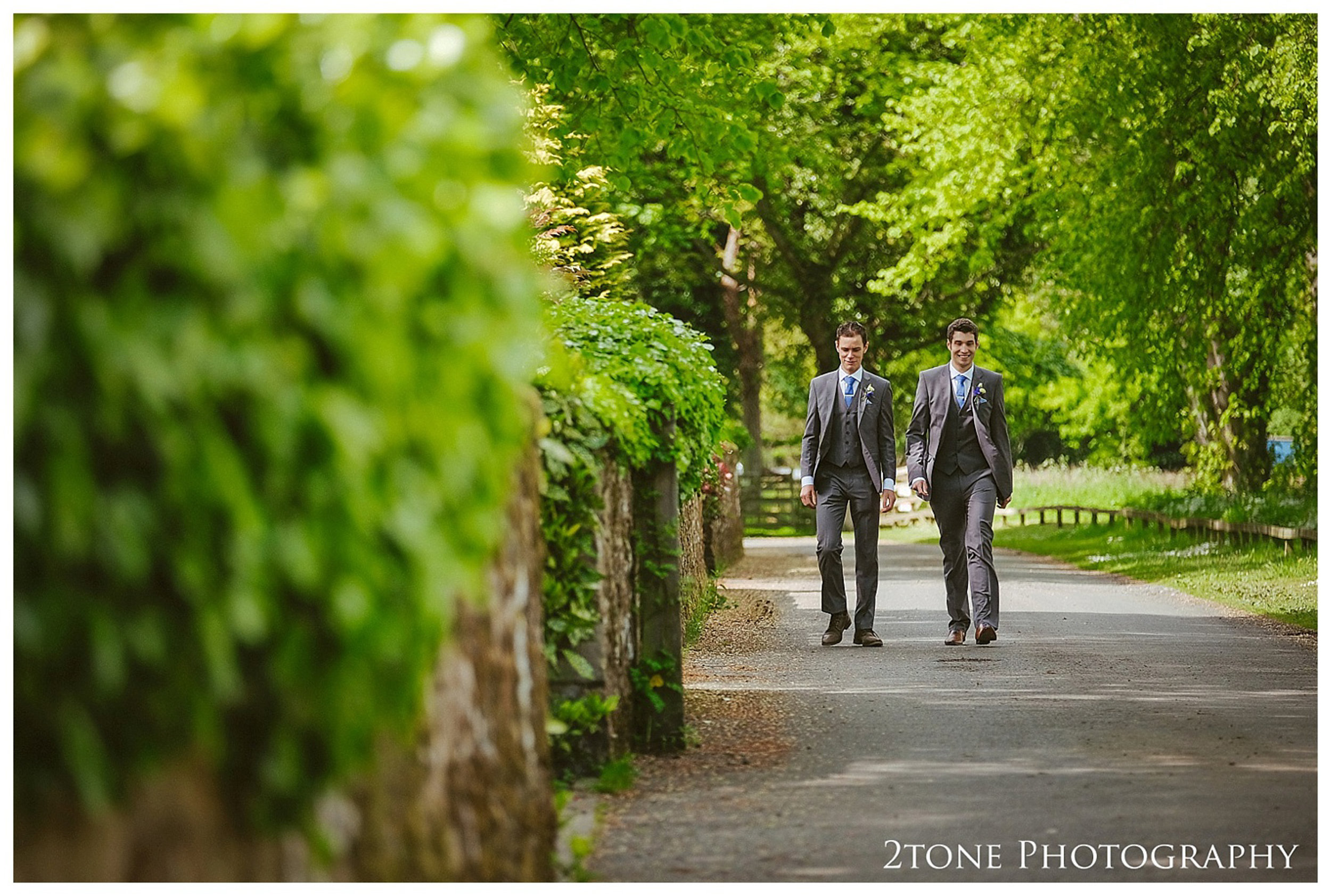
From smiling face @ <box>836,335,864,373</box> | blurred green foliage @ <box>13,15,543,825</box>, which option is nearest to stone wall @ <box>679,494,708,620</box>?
smiling face @ <box>836,335,864,373</box>

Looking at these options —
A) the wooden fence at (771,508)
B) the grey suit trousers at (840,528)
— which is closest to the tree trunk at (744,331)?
the wooden fence at (771,508)

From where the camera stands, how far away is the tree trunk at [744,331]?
3362 cm

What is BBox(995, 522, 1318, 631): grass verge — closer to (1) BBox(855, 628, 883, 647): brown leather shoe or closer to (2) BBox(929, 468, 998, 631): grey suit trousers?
(2) BBox(929, 468, 998, 631): grey suit trousers

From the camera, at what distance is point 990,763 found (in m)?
6.41

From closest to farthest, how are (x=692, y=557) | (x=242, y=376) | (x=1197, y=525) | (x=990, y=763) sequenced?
(x=242, y=376) → (x=990, y=763) → (x=692, y=557) → (x=1197, y=525)

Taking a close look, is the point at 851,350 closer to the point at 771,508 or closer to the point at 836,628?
the point at 836,628

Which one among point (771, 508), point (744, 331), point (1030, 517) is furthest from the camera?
point (771, 508)

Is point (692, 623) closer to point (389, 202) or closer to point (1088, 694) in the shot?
point (1088, 694)

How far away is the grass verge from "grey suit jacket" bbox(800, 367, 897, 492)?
11.3 ft

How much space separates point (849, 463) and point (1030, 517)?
70.9 ft

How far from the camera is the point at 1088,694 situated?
827cm

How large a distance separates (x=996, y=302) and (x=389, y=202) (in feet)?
109

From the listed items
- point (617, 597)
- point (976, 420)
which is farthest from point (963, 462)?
point (617, 597)
